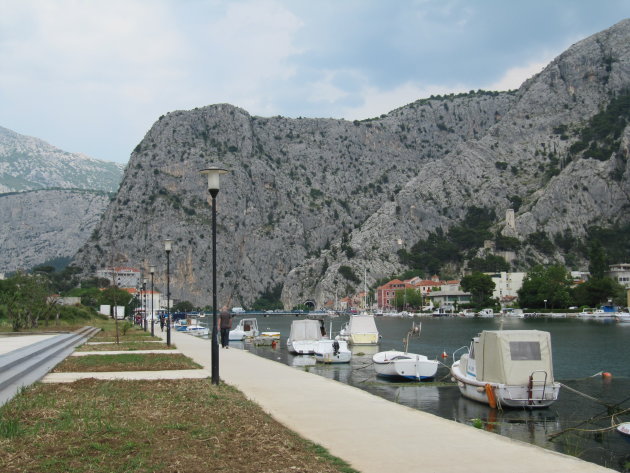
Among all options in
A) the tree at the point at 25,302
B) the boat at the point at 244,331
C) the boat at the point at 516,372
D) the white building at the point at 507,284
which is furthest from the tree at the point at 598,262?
the boat at the point at 516,372

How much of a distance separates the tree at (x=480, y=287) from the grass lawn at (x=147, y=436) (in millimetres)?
156627

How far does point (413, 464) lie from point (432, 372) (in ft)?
64.2

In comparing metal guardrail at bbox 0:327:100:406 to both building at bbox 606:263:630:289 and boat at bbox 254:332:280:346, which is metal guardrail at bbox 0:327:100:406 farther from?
building at bbox 606:263:630:289

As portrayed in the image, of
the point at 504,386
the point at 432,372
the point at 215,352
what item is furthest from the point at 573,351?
the point at 215,352

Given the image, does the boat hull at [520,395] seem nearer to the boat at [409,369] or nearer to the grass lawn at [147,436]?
the boat at [409,369]

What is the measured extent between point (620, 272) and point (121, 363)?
165017mm

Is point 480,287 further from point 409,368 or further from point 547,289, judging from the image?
point 409,368

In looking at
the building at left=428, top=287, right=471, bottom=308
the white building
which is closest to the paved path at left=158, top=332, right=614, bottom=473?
the building at left=428, top=287, right=471, bottom=308

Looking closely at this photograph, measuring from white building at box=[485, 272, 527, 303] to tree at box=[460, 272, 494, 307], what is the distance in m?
9.69

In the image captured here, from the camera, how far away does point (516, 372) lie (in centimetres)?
2052

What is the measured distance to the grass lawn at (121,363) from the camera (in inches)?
Answer: 893

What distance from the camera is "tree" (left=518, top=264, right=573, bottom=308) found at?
148m

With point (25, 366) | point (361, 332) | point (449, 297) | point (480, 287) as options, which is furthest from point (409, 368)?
point (449, 297)

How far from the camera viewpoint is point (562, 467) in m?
9.12
